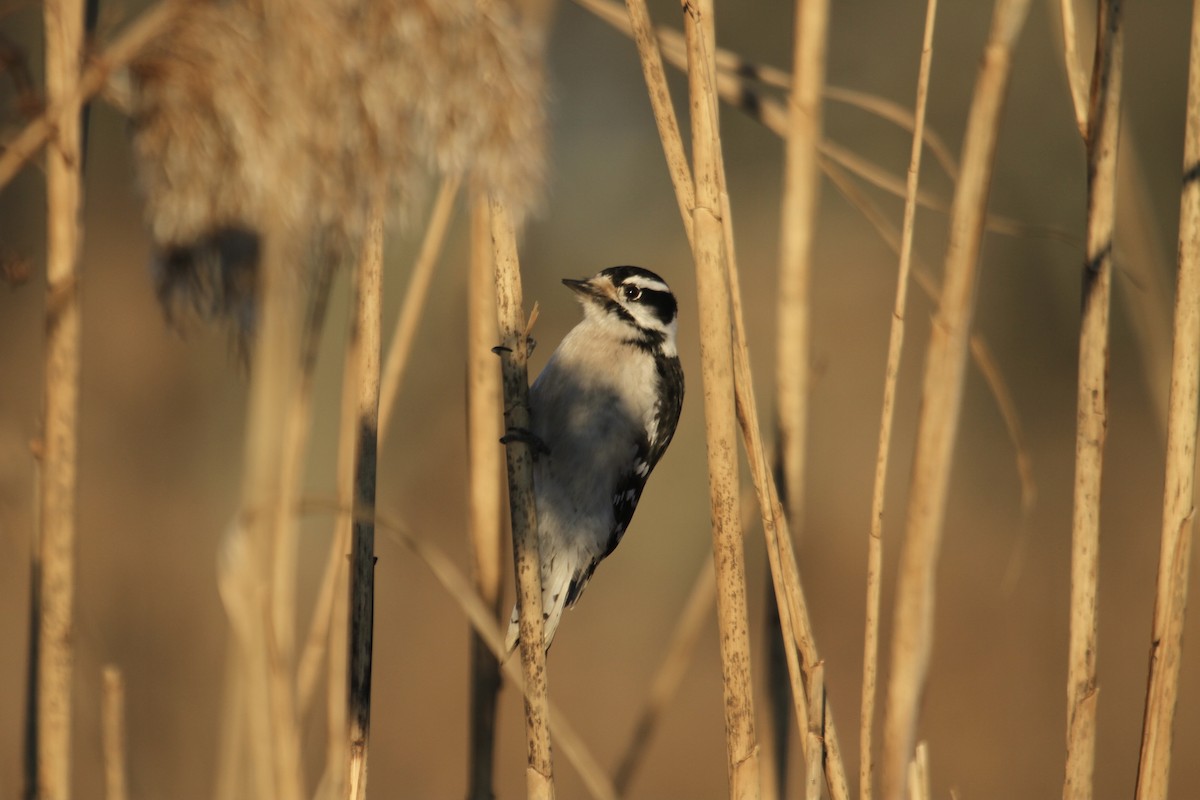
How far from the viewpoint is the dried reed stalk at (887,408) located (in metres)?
1.86

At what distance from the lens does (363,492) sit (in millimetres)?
2000

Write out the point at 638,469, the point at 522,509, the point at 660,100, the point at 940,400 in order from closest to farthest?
the point at 940,400 < the point at 660,100 < the point at 522,509 < the point at 638,469

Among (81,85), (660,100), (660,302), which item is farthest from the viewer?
(660,302)

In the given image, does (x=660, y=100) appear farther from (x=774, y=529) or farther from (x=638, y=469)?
(x=638, y=469)

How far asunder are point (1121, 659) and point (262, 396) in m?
8.47

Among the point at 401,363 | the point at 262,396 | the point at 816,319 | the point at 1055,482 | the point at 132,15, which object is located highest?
the point at 132,15

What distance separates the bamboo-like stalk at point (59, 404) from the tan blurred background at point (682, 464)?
2240 millimetres

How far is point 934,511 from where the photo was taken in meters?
1.88

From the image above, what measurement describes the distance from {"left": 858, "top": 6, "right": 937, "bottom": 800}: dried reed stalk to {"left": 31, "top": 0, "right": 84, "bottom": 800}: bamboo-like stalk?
48.9 inches

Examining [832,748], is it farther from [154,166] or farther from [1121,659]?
[1121,659]

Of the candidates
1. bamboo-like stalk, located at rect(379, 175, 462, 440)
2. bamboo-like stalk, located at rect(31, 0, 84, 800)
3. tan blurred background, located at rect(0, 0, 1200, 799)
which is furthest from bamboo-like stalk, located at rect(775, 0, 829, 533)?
tan blurred background, located at rect(0, 0, 1200, 799)

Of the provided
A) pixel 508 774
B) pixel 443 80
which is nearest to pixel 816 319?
pixel 508 774

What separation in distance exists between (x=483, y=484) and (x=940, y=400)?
1123 millimetres

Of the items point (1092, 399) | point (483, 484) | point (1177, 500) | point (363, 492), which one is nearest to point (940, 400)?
point (1092, 399)
